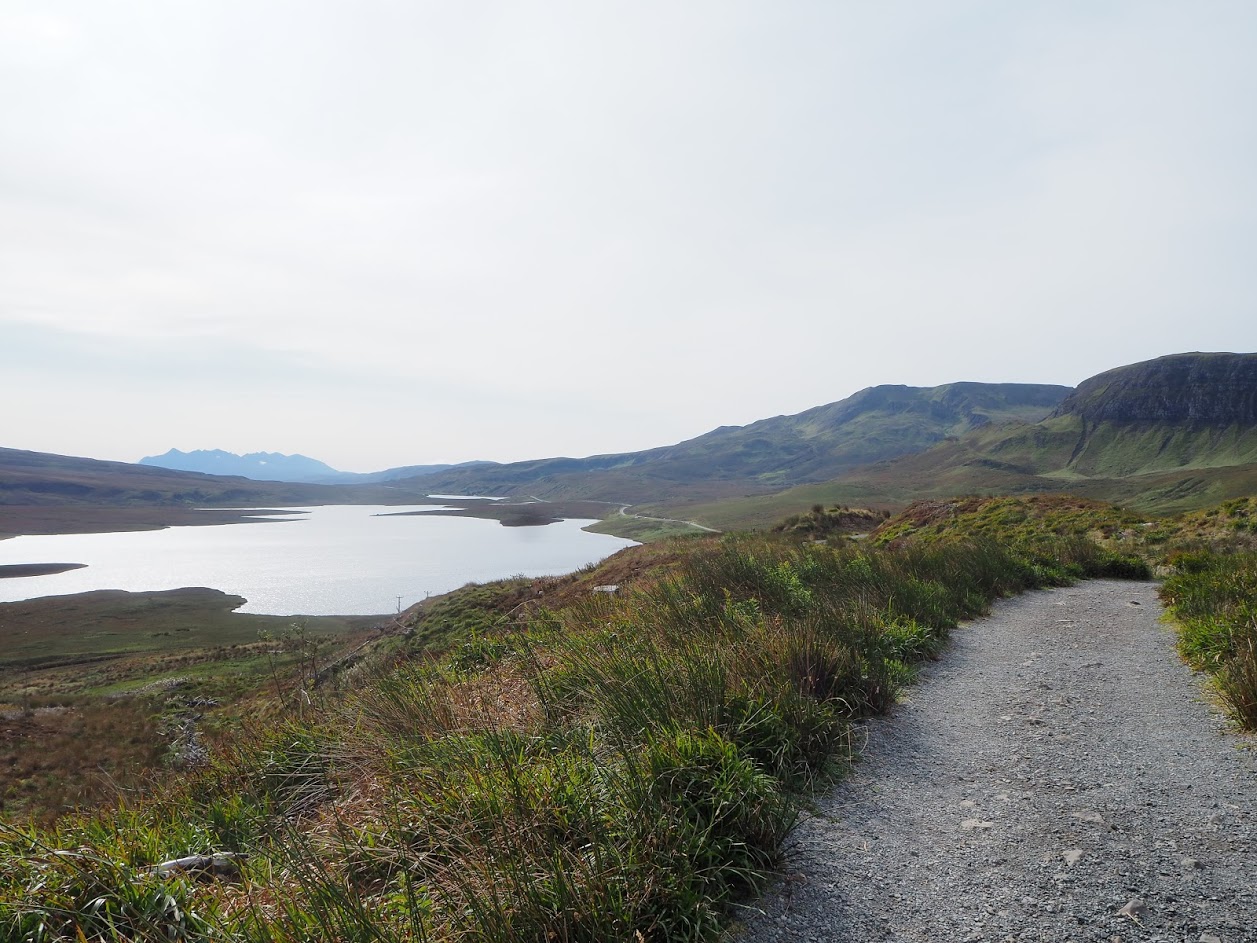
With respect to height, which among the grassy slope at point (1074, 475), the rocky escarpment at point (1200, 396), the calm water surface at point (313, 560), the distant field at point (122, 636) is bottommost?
the distant field at point (122, 636)

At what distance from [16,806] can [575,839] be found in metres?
18.0

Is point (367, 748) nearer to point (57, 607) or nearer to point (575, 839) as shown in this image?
point (575, 839)

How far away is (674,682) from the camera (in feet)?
14.1

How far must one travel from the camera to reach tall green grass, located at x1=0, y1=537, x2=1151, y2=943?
2.54 m

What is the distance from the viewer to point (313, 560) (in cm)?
7844

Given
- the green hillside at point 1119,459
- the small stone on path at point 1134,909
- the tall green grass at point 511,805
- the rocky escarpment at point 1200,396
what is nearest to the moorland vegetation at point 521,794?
the tall green grass at point 511,805

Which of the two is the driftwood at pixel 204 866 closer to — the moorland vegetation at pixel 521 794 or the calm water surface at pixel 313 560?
the moorland vegetation at pixel 521 794

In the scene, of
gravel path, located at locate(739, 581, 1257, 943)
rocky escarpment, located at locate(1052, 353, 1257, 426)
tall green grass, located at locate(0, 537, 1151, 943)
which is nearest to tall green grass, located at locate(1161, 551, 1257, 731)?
gravel path, located at locate(739, 581, 1257, 943)

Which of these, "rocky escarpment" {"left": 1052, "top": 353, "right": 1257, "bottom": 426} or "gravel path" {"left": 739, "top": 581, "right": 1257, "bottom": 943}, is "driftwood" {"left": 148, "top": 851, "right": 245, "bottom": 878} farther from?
"rocky escarpment" {"left": 1052, "top": 353, "right": 1257, "bottom": 426}

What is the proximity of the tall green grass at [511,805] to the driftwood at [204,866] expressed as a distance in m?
0.08

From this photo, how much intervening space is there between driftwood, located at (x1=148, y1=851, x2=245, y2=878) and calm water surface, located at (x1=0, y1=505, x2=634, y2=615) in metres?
29.4

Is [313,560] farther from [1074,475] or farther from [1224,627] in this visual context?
[1074,475]

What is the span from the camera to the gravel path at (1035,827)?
2.72 metres

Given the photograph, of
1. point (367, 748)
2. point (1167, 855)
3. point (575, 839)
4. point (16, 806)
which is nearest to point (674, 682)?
point (575, 839)
